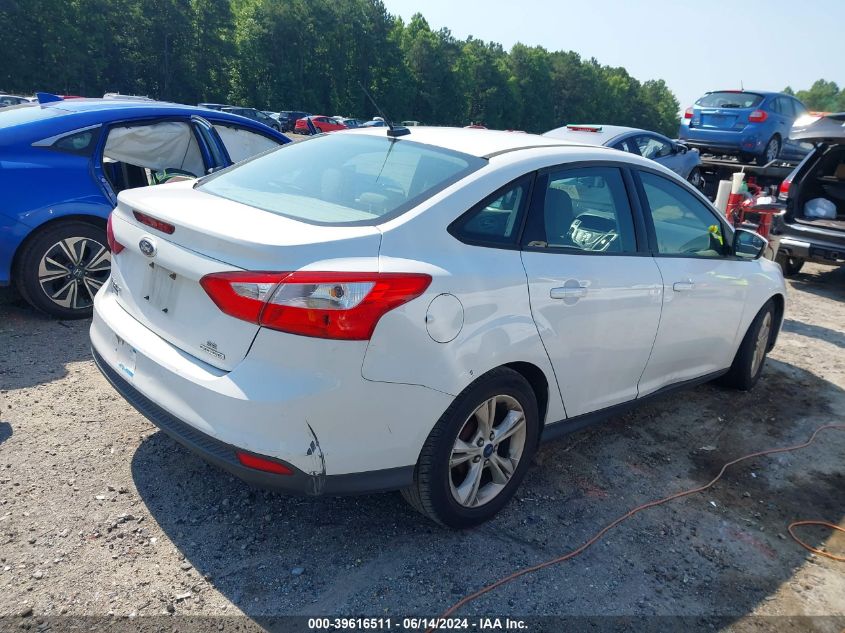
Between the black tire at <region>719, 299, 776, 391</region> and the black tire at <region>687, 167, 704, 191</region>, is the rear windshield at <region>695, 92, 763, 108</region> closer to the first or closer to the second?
the black tire at <region>687, 167, 704, 191</region>

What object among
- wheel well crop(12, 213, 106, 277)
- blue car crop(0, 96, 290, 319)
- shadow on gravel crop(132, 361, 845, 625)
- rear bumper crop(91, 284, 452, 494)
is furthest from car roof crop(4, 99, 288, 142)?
rear bumper crop(91, 284, 452, 494)

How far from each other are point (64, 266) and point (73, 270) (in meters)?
0.07

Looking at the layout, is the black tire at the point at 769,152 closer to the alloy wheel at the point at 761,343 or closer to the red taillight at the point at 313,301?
the alloy wheel at the point at 761,343

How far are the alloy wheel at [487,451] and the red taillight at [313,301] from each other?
28.0 inches

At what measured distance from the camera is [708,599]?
285 centimetres

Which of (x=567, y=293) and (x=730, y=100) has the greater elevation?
(x=730, y=100)

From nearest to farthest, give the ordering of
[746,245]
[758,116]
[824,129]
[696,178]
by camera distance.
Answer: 1. [746,245]
2. [824,129]
3. [696,178]
4. [758,116]

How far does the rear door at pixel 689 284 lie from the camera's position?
387 centimetres

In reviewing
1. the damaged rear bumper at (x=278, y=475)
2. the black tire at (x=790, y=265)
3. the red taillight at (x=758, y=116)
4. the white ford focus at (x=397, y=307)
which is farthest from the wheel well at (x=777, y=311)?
the red taillight at (x=758, y=116)

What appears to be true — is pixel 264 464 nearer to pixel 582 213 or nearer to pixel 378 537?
pixel 378 537

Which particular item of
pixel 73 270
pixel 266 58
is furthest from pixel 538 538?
pixel 266 58

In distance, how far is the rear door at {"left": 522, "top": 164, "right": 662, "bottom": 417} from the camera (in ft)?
10.3

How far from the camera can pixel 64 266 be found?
516cm

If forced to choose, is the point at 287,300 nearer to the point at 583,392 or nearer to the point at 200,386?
the point at 200,386
